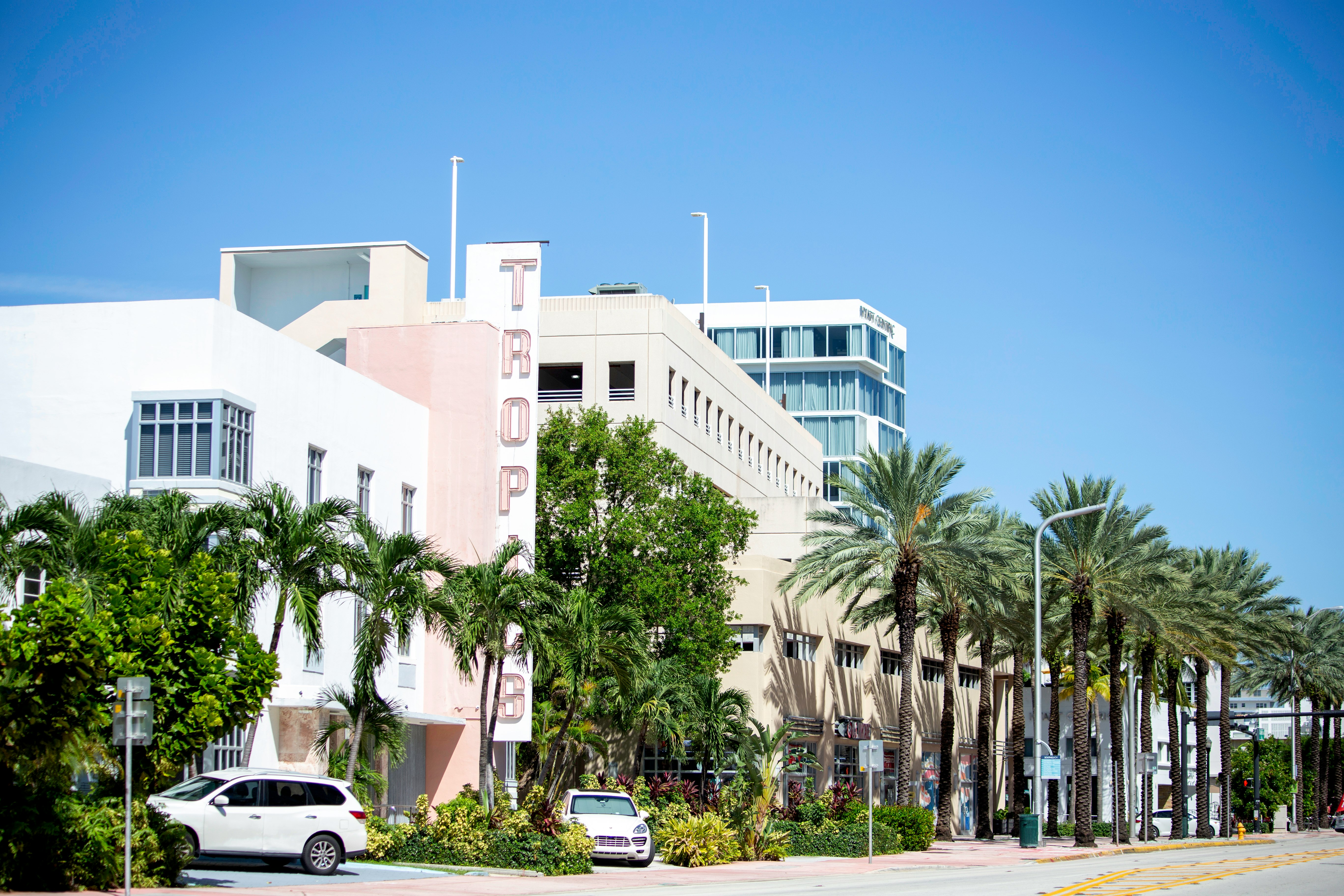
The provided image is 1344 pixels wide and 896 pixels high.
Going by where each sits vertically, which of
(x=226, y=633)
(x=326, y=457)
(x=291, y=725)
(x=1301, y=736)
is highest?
(x=326, y=457)

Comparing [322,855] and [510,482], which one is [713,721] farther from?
[322,855]

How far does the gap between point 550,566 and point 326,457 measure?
13553mm

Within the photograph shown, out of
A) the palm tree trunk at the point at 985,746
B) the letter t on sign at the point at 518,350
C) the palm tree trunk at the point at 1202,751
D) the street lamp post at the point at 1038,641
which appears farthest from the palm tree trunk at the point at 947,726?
the letter t on sign at the point at 518,350

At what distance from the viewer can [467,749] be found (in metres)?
40.4

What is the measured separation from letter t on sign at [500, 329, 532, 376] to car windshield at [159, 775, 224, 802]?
19.9 meters

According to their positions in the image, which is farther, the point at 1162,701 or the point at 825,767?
the point at 1162,701

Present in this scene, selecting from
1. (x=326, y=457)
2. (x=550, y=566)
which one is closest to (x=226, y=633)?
(x=326, y=457)

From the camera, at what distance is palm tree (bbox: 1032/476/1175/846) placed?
1886 inches

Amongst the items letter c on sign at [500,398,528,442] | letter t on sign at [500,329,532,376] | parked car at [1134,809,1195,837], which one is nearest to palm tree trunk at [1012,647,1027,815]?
parked car at [1134,809,1195,837]

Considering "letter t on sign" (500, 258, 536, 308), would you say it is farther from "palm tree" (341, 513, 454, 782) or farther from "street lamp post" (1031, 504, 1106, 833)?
"street lamp post" (1031, 504, 1106, 833)

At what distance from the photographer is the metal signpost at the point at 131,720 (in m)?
17.7

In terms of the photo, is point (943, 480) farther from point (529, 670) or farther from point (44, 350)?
point (44, 350)

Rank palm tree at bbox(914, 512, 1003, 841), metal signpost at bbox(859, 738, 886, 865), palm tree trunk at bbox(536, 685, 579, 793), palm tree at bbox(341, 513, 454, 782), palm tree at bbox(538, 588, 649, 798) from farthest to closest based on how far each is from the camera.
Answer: palm tree at bbox(914, 512, 1003, 841), metal signpost at bbox(859, 738, 886, 865), palm tree trunk at bbox(536, 685, 579, 793), palm tree at bbox(538, 588, 649, 798), palm tree at bbox(341, 513, 454, 782)

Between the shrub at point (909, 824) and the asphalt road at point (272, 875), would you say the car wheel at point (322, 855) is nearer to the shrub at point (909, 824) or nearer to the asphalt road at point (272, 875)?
the asphalt road at point (272, 875)
